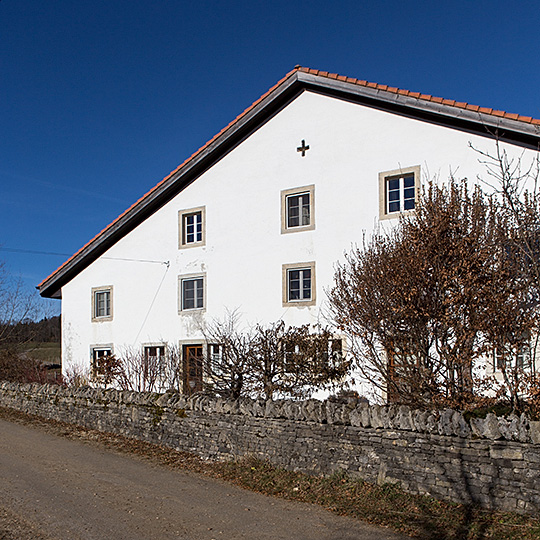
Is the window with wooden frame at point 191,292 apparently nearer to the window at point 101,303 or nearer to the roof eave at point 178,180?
the roof eave at point 178,180

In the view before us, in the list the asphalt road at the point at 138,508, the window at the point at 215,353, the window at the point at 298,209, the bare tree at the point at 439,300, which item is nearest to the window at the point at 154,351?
the window at the point at 215,353

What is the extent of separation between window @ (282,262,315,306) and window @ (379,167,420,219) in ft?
9.14

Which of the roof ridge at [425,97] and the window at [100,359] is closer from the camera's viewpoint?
the roof ridge at [425,97]

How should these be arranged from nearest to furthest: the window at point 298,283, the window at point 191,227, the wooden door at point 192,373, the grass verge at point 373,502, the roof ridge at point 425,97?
the grass verge at point 373,502 → the roof ridge at point 425,97 → the wooden door at point 192,373 → the window at point 298,283 → the window at point 191,227

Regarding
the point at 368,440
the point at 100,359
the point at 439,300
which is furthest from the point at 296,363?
the point at 100,359

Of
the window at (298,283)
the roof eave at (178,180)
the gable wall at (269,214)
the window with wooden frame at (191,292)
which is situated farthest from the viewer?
the window with wooden frame at (191,292)

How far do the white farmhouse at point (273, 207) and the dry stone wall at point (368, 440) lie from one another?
6688 millimetres

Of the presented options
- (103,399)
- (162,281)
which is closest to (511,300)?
(103,399)

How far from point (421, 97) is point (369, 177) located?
2.53m

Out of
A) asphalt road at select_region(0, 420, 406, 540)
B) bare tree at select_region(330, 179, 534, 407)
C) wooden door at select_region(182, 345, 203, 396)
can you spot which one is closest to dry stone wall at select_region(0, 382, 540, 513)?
asphalt road at select_region(0, 420, 406, 540)

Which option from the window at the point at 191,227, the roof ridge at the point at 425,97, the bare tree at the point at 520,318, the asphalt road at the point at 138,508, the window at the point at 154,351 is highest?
the roof ridge at the point at 425,97

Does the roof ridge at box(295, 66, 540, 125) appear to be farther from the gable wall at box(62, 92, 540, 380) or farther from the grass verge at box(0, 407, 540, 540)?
the grass verge at box(0, 407, 540, 540)

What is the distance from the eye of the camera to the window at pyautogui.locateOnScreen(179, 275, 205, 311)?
19.9m

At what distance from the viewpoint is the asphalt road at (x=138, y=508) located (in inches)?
263
